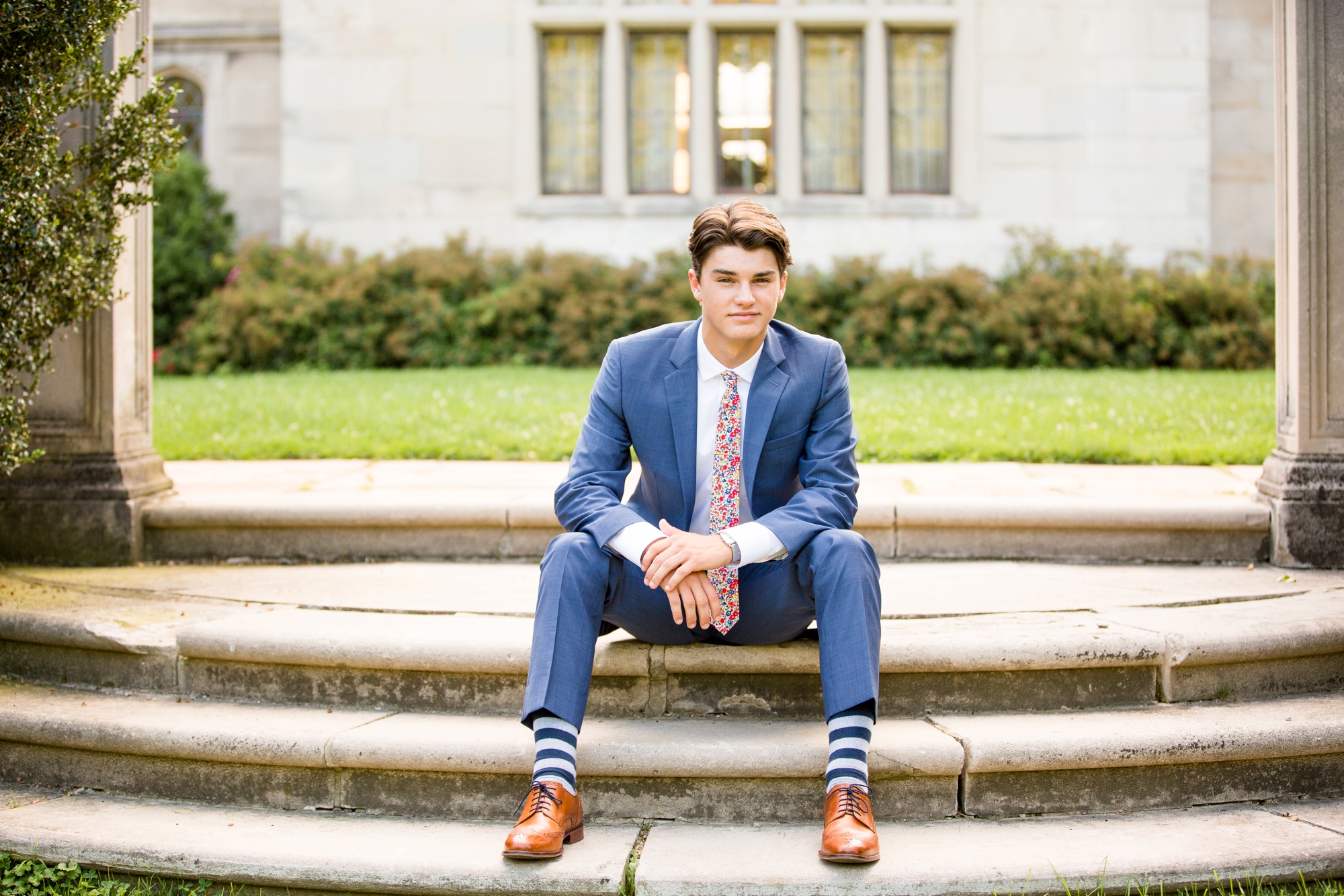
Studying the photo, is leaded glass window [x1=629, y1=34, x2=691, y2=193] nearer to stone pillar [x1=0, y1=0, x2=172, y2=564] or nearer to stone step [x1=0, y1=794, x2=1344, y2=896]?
stone pillar [x1=0, y1=0, x2=172, y2=564]

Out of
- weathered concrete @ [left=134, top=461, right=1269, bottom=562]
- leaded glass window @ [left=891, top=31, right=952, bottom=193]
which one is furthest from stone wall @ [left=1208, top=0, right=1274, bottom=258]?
weathered concrete @ [left=134, top=461, right=1269, bottom=562]

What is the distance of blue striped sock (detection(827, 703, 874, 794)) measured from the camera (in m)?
2.61

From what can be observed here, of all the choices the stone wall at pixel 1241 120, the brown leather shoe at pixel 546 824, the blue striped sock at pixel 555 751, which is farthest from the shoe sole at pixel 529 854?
the stone wall at pixel 1241 120

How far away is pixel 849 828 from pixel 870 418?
4.33 meters

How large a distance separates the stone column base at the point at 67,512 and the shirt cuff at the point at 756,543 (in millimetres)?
2549

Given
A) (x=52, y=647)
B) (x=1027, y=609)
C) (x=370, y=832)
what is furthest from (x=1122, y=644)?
(x=52, y=647)

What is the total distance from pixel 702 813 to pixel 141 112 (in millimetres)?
2975

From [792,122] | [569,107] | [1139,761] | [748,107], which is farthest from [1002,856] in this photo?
[569,107]

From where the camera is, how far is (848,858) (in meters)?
2.49

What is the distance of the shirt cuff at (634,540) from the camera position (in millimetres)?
2771

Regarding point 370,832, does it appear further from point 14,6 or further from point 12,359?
point 14,6

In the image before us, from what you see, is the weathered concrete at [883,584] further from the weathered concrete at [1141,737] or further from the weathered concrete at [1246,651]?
the weathered concrete at [1141,737]

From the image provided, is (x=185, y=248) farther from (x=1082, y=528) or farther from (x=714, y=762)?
(x=714, y=762)

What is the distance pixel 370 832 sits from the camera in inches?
109
